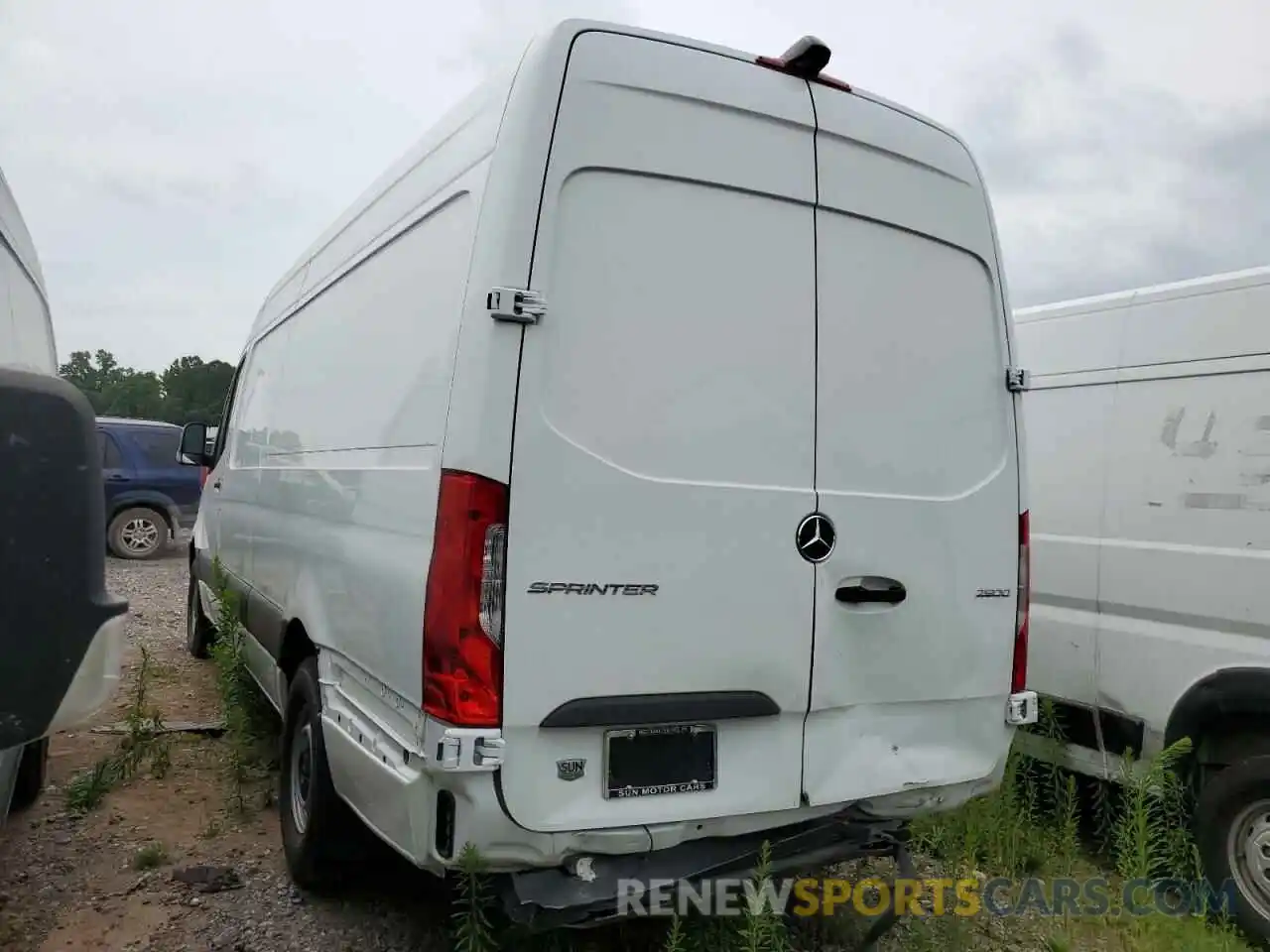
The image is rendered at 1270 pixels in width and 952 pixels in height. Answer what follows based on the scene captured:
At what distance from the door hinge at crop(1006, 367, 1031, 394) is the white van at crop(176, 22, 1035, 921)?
0.11 meters

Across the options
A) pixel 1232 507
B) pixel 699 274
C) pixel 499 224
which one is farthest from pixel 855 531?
pixel 1232 507

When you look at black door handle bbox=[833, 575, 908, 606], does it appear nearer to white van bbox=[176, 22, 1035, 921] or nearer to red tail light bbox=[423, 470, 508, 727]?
white van bbox=[176, 22, 1035, 921]

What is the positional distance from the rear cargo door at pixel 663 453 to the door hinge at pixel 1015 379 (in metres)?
0.89

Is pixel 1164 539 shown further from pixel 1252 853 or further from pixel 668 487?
pixel 668 487

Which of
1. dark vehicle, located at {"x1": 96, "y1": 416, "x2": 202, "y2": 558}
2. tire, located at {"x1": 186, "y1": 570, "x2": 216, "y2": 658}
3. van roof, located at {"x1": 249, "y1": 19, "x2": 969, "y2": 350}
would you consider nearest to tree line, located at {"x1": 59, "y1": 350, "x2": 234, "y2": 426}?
dark vehicle, located at {"x1": 96, "y1": 416, "x2": 202, "y2": 558}

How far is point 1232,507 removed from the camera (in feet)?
13.2

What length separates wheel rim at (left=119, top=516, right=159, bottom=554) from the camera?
14055mm

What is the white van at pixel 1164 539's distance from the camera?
3.92 metres

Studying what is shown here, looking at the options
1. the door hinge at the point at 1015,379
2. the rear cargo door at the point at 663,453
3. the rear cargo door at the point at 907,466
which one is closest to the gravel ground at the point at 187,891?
the rear cargo door at the point at 907,466

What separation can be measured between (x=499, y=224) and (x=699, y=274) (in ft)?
1.91

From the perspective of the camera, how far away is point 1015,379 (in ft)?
11.3

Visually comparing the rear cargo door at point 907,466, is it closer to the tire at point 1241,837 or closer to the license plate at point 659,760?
the license plate at point 659,760

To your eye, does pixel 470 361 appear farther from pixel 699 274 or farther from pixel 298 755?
pixel 298 755

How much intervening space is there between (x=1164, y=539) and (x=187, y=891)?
4.20 m
